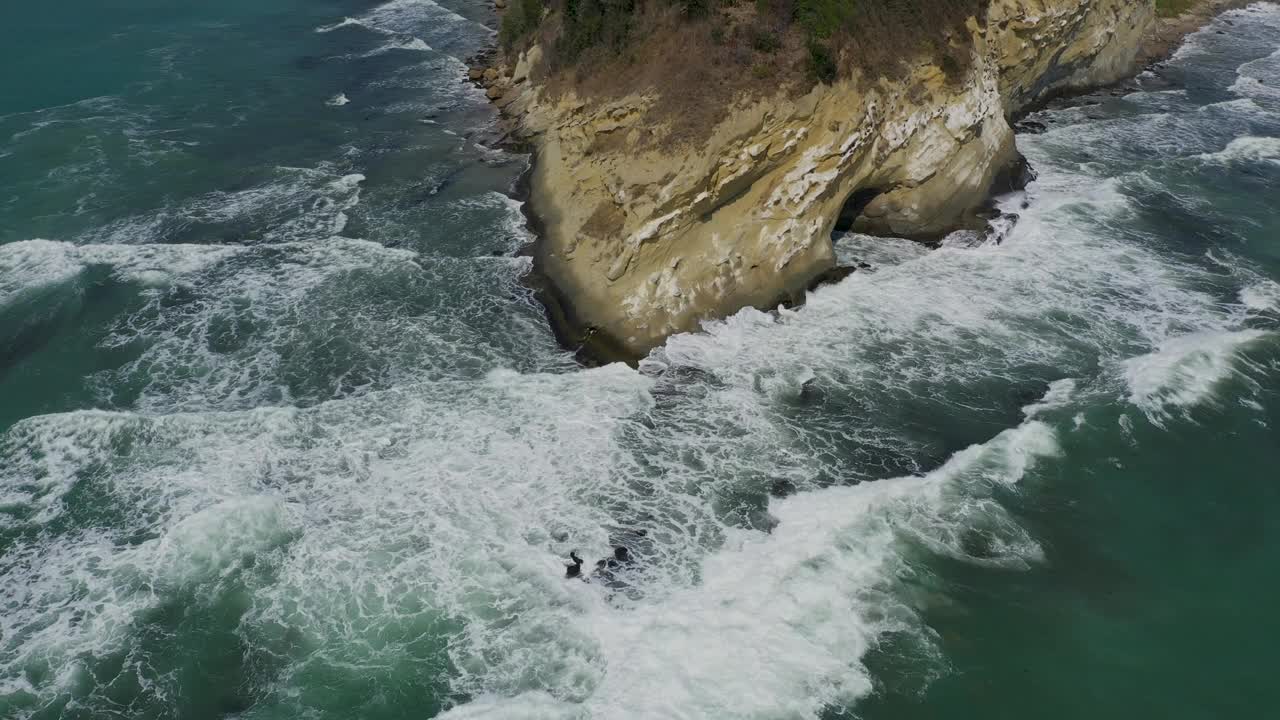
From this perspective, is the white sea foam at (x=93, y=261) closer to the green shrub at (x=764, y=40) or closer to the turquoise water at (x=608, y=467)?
the turquoise water at (x=608, y=467)

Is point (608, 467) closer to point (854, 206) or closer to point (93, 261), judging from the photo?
point (854, 206)

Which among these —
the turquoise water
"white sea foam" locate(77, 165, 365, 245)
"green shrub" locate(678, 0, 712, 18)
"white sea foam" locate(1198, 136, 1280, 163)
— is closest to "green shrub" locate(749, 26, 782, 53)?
"green shrub" locate(678, 0, 712, 18)

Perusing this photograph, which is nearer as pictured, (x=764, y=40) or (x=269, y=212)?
(x=764, y=40)

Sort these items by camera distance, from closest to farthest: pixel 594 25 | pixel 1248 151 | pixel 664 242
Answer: pixel 664 242 < pixel 594 25 < pixel 1248 151

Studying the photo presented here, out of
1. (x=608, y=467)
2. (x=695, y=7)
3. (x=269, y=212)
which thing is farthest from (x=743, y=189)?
(x=269, y=212)

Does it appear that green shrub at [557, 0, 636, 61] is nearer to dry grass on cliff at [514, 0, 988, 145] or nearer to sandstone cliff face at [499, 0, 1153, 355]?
dry grass on cliff at [514, 0, 988, 145]

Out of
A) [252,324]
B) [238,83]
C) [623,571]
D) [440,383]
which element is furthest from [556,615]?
[238,83]

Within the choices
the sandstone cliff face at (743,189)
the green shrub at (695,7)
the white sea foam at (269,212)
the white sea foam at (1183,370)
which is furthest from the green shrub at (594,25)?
the white sea foam at (1183,370)
